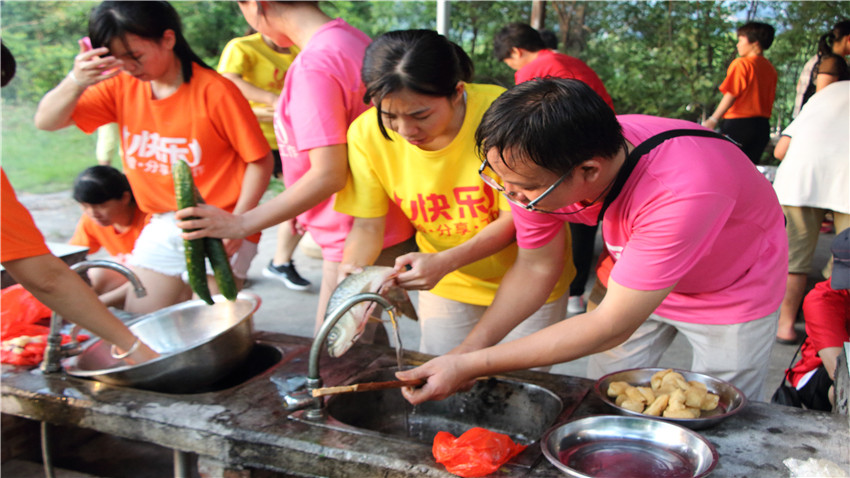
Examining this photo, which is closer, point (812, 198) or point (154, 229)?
point (154, 229)

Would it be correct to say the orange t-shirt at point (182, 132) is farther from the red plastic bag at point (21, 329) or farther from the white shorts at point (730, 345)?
the white shorts at point (730, 345)

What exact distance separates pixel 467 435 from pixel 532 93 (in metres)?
0.83

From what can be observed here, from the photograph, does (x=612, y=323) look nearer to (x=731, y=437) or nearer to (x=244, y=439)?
(x=731, y=437)

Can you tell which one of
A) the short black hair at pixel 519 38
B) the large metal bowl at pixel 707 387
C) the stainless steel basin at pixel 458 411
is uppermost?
the short black hair at pixel 519 38

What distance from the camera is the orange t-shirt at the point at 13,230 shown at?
1857 millimetres

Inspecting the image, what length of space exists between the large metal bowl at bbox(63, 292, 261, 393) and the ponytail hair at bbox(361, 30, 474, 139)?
896mm

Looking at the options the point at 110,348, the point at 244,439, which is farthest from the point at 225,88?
the point at 244,439

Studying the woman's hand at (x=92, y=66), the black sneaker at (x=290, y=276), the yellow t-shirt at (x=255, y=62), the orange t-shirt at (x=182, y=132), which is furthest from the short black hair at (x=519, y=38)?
the woman's hand at (x=92, y=66)

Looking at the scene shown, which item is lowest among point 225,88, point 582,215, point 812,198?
point 812,198

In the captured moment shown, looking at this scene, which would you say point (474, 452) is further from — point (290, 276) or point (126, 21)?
point (290, 276)

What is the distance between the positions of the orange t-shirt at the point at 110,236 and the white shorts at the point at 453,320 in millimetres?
1464

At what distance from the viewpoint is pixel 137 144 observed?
2662 mm

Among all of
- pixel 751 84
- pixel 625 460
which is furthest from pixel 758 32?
pixel 625 460

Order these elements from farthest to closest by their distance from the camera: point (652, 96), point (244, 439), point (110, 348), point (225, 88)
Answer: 1. point (652, 96)
2. point (225, 88)
3. point (110, 348)
4. point (244, 439)
